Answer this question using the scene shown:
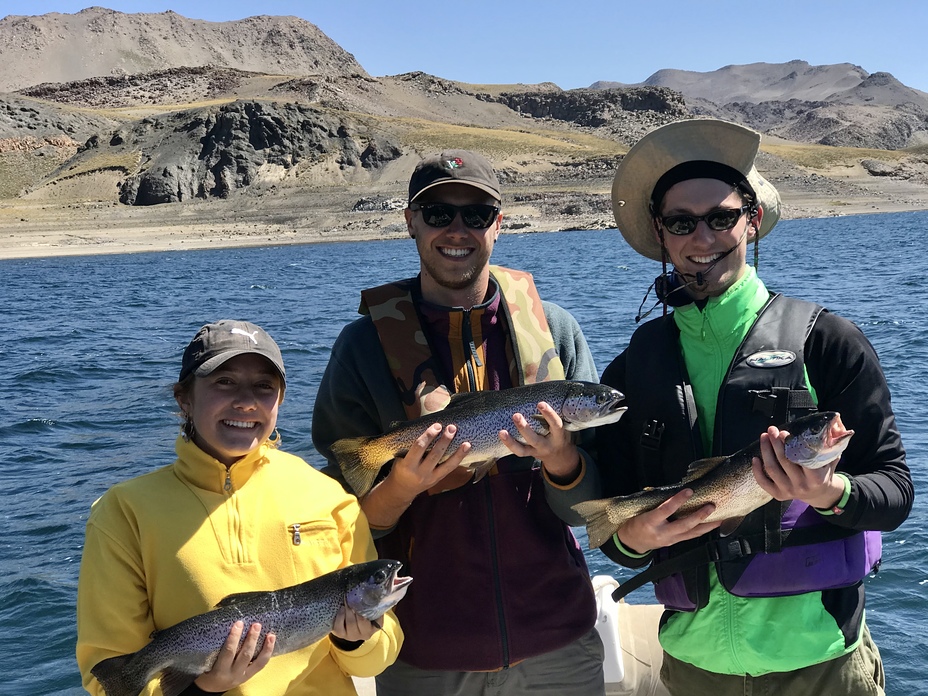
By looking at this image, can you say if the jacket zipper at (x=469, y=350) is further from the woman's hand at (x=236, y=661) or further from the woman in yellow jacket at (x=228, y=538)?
the woman's hand at (x=236, y=661)

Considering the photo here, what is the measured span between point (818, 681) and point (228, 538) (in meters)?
2.09

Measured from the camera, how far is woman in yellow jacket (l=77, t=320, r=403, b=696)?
2.83 meters

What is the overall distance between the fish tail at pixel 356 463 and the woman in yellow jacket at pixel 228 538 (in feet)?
0.40

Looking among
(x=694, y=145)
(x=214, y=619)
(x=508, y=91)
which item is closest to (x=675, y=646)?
(x=214, y=619)

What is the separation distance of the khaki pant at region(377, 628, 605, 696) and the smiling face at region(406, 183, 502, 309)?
4.70 feet

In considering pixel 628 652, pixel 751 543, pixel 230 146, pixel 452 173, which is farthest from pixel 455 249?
pixel 230 146

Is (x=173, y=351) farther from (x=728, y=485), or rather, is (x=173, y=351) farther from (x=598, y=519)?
(x=728, y=485)

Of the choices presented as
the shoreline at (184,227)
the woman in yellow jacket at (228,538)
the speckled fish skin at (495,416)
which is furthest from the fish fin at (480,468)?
the shoreline at (184,227)

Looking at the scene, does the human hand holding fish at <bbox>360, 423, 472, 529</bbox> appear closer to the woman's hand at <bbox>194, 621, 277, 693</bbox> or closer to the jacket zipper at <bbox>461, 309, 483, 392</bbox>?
the jacket zipper at <bbox>461, 309, 483, 392</bbox>

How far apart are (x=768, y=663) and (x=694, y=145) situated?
188cm

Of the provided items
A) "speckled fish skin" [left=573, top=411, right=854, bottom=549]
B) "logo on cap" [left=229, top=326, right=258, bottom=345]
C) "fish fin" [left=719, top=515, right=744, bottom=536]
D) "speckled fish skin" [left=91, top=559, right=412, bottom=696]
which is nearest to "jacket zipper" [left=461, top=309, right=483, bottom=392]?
"speckled fish skin" [left=573, top=411, right=854, bottom=549]

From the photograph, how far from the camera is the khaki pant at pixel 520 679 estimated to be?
3.38m

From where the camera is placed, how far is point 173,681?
9.06 feet

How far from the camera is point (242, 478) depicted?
3.14 metres
